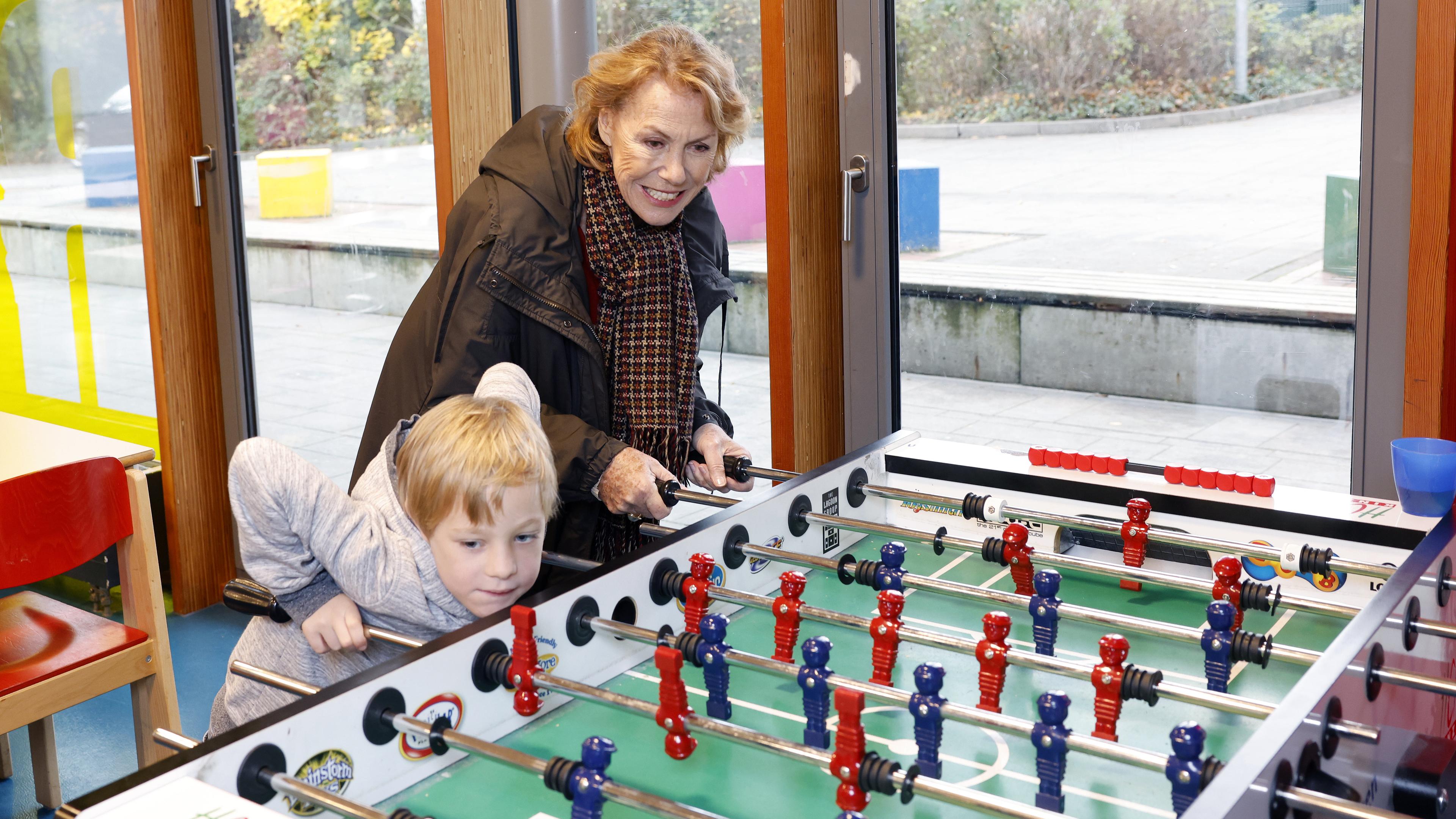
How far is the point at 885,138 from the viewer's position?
314cm

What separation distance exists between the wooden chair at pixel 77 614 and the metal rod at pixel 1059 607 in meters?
1.51

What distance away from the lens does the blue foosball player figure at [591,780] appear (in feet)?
3.95

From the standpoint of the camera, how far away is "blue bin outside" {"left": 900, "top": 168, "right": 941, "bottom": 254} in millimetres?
3162

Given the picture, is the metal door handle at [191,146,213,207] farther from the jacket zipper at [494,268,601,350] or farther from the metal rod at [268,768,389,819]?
the metal rod at [268,768,389,819]

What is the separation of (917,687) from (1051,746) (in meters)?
0.19

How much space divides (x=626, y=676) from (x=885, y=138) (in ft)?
6.07

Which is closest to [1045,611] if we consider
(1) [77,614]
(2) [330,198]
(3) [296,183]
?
(1) [77,614]

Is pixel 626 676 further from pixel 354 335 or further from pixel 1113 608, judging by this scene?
pixel 354 335

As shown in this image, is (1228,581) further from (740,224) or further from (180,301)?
(180,301)

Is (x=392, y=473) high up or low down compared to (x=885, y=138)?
down

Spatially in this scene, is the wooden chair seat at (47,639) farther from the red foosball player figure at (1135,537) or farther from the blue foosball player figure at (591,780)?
the red foosball player figure at (1135,537)

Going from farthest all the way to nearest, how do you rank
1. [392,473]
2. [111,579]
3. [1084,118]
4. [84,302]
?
1. [84,302]
2. [111,579]
3. [1084,118]
4. [392,473]

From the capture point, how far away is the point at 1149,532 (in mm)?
1956

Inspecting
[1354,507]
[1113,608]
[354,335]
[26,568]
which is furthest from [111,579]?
[1354,507]
